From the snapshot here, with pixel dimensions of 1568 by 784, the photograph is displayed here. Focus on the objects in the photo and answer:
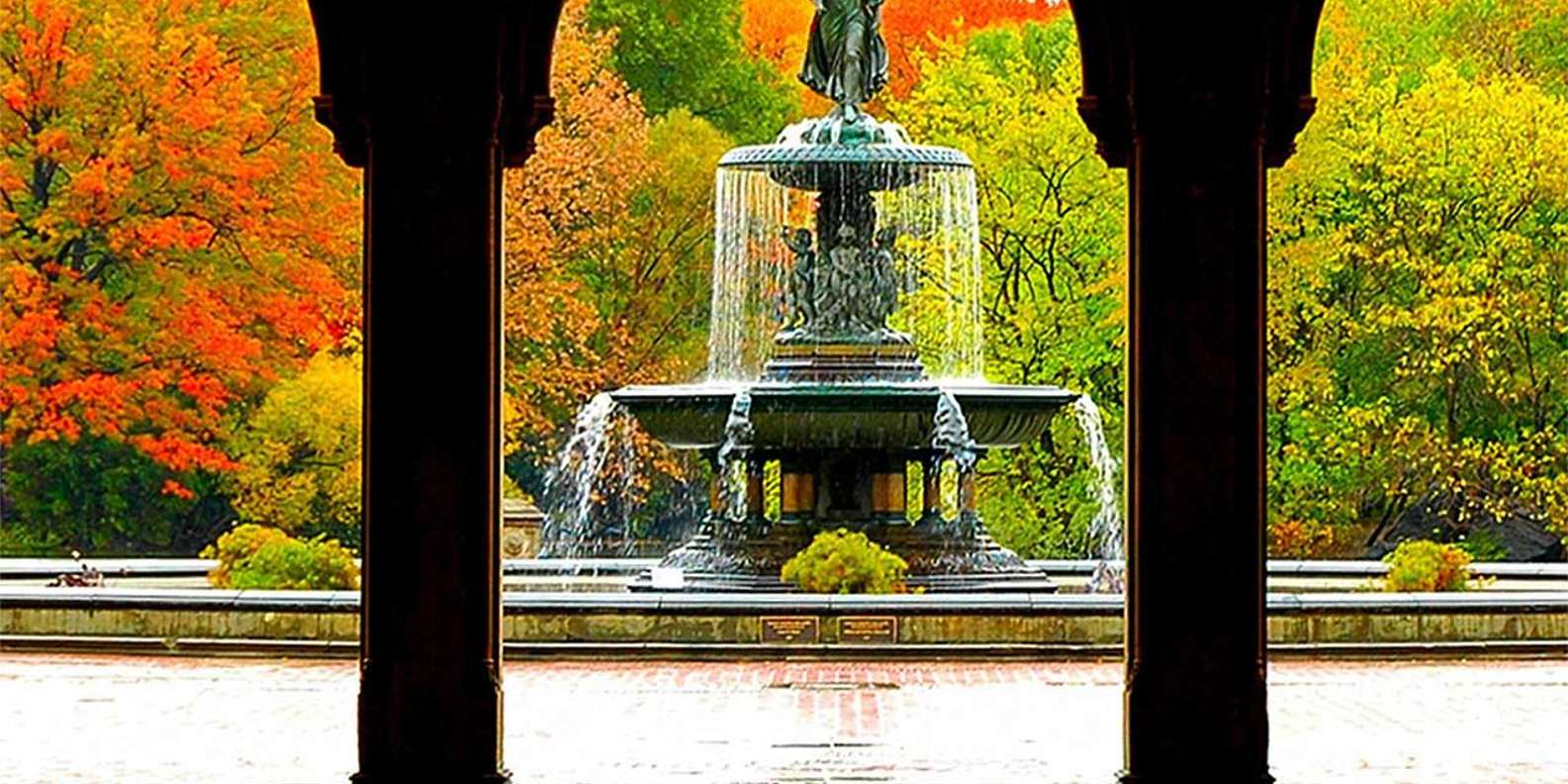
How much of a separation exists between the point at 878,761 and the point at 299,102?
20842 mm

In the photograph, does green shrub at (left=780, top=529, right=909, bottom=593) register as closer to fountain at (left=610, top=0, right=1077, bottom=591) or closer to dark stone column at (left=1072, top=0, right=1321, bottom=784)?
fountain at (left=610, top=0, right=1077, bottom=591)

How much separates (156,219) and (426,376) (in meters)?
21.3

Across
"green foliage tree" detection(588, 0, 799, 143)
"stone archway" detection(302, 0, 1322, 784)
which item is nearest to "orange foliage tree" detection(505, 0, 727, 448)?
"green foliage tree" detection(588, 0, 799, 143)

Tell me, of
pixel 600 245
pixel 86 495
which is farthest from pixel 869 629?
pixel 600 245

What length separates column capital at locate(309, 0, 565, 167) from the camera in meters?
12.1

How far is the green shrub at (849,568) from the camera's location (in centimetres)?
2158

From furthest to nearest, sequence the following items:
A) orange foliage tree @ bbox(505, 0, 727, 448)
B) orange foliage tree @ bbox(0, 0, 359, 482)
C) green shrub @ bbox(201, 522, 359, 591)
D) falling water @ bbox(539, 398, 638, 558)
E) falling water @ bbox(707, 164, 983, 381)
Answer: orange foliage tree @ bbox(505, 0, 727, 448), falling water @ bbox(539, 398, 638, 558), orange foliage tree @ bbox(0, 0, 359, 482), falling water @ bbox(707, 164, 983, 381), green shrub @ bbox(201, 522, 359, 591)

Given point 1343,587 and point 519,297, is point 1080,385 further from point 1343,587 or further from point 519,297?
point 1343,587

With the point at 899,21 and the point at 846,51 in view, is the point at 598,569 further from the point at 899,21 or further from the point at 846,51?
the point at 899,21

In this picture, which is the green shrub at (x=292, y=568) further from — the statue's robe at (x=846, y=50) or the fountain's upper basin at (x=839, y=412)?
the statue's robe at (x=846, y=50)

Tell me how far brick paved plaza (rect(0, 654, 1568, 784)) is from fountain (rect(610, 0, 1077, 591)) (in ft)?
12.9

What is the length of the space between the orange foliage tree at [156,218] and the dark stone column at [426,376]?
20715 millimetres

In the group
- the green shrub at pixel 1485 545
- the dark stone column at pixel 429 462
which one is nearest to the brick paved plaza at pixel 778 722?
the dark stone column at pixel 429 462

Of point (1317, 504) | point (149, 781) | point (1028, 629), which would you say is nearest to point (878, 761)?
point (149, 781)
